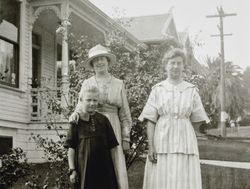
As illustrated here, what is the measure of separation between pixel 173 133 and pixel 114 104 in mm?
723

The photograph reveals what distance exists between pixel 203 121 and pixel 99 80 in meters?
1.19

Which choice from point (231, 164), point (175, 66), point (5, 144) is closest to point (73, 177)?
point (175, 66)

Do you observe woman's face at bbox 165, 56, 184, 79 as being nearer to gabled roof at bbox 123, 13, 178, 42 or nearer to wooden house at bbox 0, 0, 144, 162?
wooden house at bbox 0, 0, 144, 162

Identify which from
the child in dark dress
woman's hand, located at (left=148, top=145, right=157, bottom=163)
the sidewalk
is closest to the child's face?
the child in dark dress

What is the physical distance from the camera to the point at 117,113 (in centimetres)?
562

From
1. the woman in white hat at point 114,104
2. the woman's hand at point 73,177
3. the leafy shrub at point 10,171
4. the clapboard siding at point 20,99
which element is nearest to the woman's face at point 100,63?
the woman in white hat at point 114,104

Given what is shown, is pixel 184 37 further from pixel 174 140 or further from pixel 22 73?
pixel 174 140

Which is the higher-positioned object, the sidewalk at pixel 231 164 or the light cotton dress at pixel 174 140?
the light cotton dress at pixel 174 140

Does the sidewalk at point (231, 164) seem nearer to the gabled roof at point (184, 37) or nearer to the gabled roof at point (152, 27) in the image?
the gabled roof at point (184, 37)

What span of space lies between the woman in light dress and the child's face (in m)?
0.68

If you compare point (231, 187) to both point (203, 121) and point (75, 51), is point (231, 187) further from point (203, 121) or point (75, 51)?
point (203, 121)

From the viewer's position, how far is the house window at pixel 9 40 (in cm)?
1220

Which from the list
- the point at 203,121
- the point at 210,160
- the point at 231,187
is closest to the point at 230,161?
the point at 210,160

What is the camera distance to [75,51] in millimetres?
8758
